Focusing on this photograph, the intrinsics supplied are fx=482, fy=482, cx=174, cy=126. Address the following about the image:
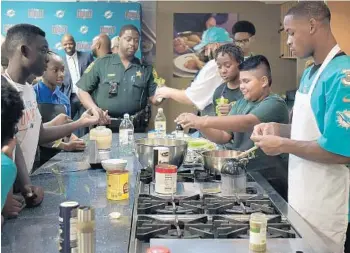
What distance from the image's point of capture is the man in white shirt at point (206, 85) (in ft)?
11.2

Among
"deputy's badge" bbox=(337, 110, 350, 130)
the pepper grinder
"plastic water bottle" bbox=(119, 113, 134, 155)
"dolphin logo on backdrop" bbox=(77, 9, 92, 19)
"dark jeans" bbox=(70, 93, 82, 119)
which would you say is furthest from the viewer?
"dolphin logo on backdrop" bbox=(77, 9, 92, 19)

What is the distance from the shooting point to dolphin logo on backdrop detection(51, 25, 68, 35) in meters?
5.64

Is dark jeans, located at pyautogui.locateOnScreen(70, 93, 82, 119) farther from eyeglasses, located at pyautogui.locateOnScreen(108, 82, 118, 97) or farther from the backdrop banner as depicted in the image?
eyeglasses, located at pyautogui.locateOnScreen(108, 82, 118, 97)

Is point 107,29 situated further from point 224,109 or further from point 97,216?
point 97,216

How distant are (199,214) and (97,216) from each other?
0.34m

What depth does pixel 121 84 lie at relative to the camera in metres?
4.53

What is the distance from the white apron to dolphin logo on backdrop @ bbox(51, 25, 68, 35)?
14.2ft

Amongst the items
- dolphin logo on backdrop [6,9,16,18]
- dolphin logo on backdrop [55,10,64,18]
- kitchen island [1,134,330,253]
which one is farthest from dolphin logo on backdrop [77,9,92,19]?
kitchen island [1,134,330,253]

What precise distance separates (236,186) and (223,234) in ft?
1.64

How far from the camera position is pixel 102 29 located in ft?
18.7

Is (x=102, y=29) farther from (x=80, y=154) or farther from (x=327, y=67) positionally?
(x=327, y=67)

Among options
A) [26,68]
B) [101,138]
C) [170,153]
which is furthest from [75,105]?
[170,153]

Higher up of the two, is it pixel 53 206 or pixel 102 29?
pixel 102 29

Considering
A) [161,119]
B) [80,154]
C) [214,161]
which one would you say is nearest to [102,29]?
[161,119]
